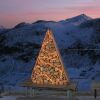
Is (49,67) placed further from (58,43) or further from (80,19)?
(80,19)

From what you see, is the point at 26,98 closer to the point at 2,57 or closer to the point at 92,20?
the point at 2,57

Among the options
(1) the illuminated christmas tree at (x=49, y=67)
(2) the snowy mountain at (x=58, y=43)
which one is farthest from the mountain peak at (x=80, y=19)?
(1) the illuminated christmas tree at (x=49, y=67)

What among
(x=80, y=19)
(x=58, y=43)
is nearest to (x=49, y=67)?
(x=58, y=43)

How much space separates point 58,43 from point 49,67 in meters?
79.9

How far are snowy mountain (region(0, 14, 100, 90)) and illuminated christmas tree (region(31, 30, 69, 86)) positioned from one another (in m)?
52.5

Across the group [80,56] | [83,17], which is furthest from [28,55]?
[83,17]

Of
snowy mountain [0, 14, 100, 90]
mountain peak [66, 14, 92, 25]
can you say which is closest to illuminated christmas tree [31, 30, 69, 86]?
snowy mountain [0, 14, 100, 90]

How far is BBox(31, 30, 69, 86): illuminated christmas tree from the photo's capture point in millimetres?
19047

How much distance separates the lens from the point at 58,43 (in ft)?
325

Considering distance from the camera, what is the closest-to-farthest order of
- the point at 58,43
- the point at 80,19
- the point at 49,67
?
the point at 49,67, the point at 58,43, the point at 80,19

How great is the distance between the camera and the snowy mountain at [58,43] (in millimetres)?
82938

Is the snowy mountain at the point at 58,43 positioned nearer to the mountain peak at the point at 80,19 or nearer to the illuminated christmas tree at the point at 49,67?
the mountain peak at the point at 80,19

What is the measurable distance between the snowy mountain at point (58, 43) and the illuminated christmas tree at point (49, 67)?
52539 millimetres

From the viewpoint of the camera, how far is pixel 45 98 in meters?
20.0
